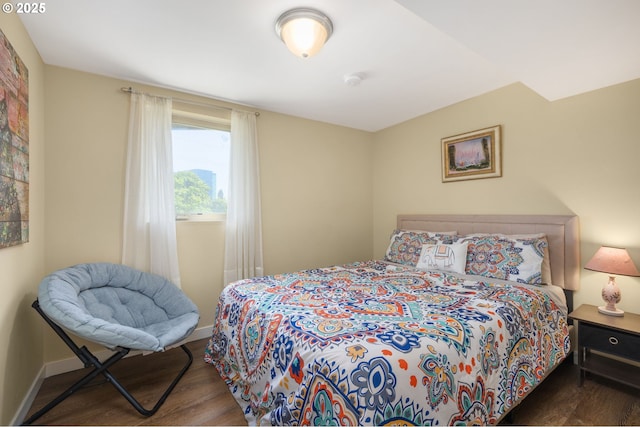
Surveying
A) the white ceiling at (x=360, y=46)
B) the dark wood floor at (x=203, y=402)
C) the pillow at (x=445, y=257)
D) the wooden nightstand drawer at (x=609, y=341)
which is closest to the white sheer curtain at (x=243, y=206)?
the white ceiling at (x=360, y=46)

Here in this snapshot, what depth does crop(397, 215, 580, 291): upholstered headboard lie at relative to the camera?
2.31 m

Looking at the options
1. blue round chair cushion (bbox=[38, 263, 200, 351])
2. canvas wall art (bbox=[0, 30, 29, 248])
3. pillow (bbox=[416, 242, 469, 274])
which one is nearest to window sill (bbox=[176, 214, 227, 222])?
blue round chair cushion (bbox=[38, 263, 200, 351])

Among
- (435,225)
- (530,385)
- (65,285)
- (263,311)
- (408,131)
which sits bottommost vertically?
(530,385)

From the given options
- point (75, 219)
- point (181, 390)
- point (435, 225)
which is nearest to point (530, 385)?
point (435, 225)

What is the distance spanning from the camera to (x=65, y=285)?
6.08ft

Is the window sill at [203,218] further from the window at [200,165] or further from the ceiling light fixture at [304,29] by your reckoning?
the ceiling light fixture at [304,29]

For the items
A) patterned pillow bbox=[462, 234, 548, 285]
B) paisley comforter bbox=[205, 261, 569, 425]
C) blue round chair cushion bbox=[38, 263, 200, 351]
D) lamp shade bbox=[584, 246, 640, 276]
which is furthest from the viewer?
patterned pillow bbox=[462, 234, 548, 285]

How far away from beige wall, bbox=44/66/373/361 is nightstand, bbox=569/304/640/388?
2420 mm

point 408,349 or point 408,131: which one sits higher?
point 408,131

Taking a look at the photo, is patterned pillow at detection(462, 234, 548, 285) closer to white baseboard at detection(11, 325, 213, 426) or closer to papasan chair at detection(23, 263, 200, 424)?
papasan chair at detection(23, 263, 200, 424)

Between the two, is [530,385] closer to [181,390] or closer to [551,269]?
[551,269]

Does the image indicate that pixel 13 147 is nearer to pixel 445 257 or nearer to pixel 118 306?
pixel 118 306

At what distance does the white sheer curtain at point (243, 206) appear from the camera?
9.68 ft

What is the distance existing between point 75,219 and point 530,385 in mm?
3410
